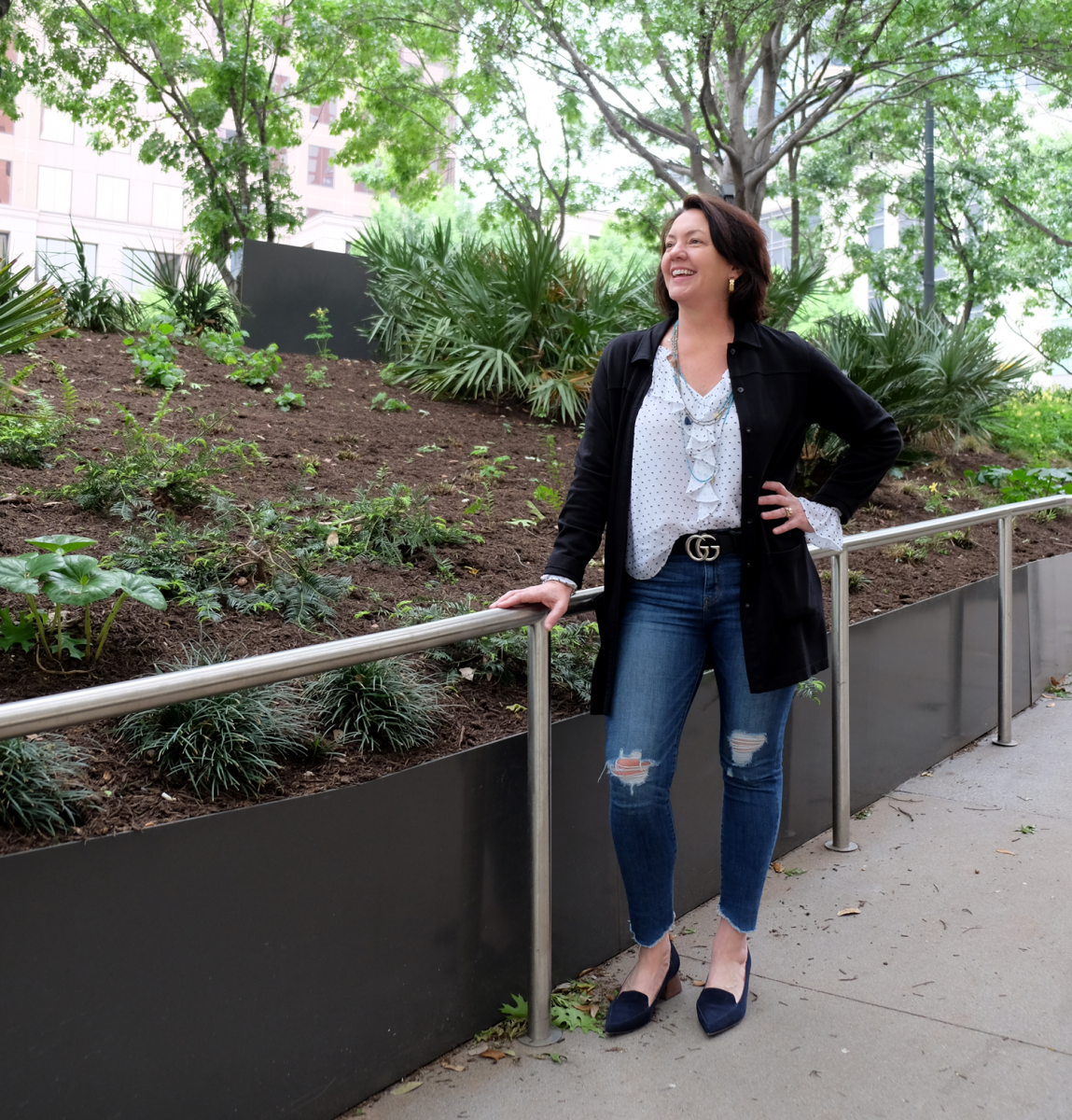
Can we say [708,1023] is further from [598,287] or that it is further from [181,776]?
[598,287]

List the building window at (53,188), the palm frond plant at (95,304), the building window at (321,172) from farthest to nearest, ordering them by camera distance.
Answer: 1. the building window at (321,172)
2. the building window at (53,188)
3. the palm frond plant at (95,304)

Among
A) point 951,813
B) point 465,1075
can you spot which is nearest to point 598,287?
point 951,813

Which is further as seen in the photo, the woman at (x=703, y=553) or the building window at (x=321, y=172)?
the building window at (x=321, y=172)

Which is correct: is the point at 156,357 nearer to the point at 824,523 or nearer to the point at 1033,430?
the point at 824,523

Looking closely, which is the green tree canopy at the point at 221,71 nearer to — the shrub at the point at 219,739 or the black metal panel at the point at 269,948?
the shrub at the point at 219,739

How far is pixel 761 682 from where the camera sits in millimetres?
2490

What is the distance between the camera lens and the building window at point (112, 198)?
51719 mm

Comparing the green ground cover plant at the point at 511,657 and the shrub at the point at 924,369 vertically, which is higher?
the shrub at the point at 924,369

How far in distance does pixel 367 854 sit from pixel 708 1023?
3.09 feet

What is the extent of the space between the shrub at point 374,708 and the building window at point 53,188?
53691mm

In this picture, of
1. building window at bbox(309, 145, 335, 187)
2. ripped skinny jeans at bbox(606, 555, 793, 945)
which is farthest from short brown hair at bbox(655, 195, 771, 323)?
building window at bbox(309, 145, 335, 187)

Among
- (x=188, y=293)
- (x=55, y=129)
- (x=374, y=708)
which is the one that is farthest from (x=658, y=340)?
(x=55, y=129)

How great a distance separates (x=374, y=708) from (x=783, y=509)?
3.50 feet

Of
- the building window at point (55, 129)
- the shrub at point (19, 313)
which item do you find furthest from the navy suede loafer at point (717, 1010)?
the building window at point (55, 129)
